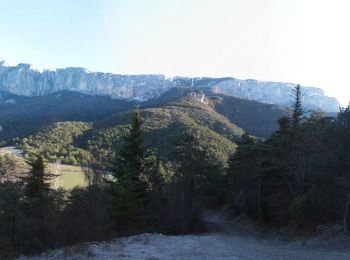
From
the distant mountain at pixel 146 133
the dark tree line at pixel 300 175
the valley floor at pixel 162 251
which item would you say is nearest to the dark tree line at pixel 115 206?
the valley floor at pixel 162 251

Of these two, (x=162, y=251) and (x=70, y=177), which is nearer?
(x=162, y=251)

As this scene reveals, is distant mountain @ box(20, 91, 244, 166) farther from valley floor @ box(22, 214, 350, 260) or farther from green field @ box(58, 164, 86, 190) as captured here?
valley floor @ box(22, 214, 350, 260)

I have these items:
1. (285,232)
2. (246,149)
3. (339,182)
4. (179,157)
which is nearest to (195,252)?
(339,182)

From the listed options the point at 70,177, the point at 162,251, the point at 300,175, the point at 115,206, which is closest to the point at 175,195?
the point at 115,206

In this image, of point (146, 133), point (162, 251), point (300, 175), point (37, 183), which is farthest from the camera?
point (146, 133)

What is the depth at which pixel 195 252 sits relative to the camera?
15.7m

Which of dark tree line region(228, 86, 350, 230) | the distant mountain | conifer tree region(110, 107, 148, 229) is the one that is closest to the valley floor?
dark tree line region(228, 86, 350, 230)

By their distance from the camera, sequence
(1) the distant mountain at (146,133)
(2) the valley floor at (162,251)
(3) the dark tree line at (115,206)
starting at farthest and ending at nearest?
1. (1) the distant mountain at (146,133)
2. (3) the dark tree line at (115,206)
3. (2) the valley floor at (162,251)


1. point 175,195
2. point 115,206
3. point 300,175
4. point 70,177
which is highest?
point 300,175

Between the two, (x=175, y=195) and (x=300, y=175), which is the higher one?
(x=300, y=175)

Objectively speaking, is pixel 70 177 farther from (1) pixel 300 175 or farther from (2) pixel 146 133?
(1) pixel 300 175

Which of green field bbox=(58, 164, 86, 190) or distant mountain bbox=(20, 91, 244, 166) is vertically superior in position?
distant mountain bbox=(20, 91, 244, 166)

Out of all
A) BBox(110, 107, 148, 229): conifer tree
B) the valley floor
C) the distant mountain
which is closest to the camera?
the valley floor

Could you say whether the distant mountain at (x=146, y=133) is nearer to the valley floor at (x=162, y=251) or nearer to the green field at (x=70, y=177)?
the green field at (x=70, y=177)
